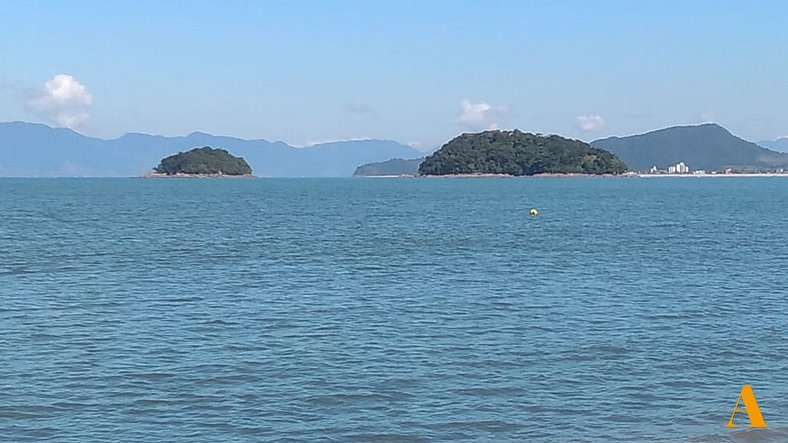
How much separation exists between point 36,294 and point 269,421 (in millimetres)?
18491

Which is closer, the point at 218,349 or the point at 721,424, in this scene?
the point at 721,424

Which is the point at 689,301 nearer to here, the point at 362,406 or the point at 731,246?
the point at 362,406

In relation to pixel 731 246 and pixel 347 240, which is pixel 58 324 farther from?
pixel 731 246

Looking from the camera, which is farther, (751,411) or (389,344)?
(389,344)

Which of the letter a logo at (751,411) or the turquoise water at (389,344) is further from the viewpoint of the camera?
the turquoise water at (389,344)

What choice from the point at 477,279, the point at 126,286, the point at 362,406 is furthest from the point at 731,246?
the point at 362,406

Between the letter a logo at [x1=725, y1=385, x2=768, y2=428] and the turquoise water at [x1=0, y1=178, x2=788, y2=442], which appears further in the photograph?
the turquoise water at [x1=0, y1=178, x2=788, y2=442]

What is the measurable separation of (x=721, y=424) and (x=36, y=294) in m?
23.9

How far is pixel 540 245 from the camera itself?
56375 mm

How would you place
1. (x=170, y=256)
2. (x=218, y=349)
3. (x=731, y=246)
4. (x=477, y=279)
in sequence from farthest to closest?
(x=731, y=246), (x=170, y=256), (x=477, y=279), (x=218, y=349)

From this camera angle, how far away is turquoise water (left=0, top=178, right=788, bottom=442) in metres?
18.2

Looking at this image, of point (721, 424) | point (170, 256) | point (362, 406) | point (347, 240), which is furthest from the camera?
point (347, 240)

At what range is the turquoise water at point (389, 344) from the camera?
18156 millimetres

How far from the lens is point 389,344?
24.8 m
